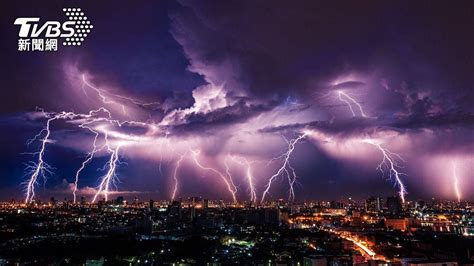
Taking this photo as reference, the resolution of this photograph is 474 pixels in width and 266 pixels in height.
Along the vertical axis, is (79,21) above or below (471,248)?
above

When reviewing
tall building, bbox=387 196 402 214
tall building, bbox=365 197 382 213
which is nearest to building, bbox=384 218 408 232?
tall building, bbox=387 196 402 214

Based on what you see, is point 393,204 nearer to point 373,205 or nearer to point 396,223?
point 373,205

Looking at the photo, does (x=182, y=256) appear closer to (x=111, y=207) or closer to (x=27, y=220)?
(x=27, y=220)

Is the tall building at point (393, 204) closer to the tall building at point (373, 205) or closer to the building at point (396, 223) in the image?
the tall building at point (373, 205)

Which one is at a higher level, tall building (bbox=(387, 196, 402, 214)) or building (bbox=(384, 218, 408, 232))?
tall building (bbox=(387, 196, 402, 214))

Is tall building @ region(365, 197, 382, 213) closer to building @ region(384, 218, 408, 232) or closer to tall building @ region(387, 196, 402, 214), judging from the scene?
tall building @ region(387, 196, 402, 214)

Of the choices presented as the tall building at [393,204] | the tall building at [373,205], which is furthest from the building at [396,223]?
the tall building at [373,205]

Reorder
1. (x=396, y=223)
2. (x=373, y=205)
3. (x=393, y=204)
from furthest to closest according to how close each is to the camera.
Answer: (x=373, y=205), (x=393, y=204), (x=396, y=223)

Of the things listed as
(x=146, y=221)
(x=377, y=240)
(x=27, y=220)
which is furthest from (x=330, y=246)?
(x=27, y=220)

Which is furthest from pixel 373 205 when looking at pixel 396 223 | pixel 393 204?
pixel 396 223

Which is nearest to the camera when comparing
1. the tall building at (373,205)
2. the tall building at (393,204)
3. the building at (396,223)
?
the building at (396,223)

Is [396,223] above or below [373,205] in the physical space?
below
